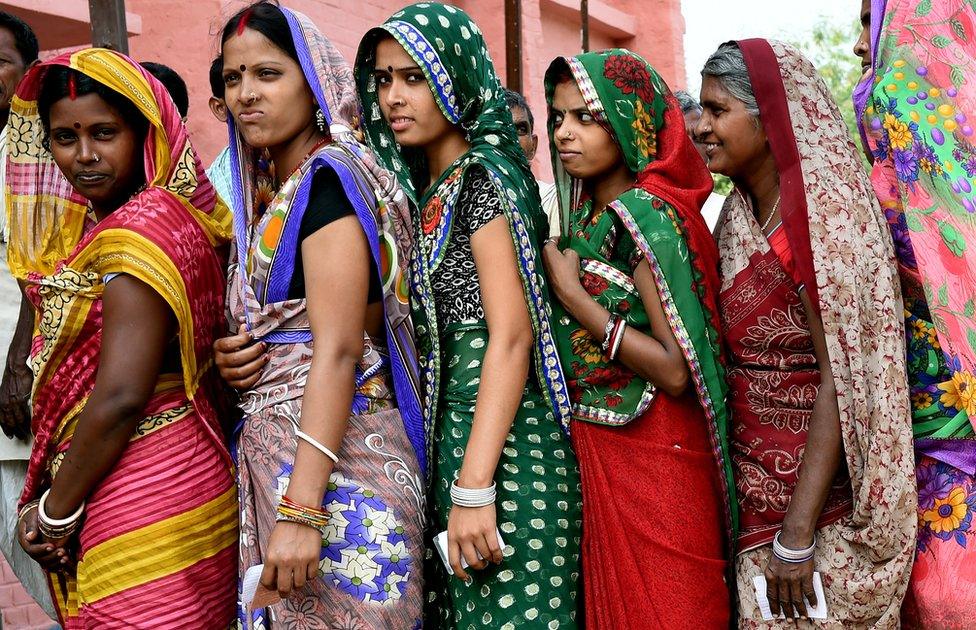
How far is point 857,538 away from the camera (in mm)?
2676

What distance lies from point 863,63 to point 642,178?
1.29m

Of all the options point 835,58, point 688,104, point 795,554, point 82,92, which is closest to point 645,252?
point 795,554

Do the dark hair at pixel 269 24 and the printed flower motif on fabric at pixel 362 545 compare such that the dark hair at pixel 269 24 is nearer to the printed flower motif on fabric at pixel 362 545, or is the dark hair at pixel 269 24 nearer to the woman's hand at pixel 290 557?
the printed flower motif on fabric at pixel 362 545

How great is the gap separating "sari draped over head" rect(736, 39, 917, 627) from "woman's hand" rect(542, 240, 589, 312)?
22.2 inches

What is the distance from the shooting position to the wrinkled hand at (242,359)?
2727mm

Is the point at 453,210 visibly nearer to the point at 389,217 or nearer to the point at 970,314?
the point at 389,217

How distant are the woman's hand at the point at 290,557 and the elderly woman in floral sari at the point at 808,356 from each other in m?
1.15

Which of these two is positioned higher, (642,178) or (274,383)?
(642,178)

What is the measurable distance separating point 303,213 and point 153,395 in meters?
0.65

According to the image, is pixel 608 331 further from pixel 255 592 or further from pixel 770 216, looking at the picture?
pixel 255 592

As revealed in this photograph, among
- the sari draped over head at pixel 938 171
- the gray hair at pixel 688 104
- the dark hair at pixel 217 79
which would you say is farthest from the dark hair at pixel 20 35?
the sari draped over head at pixel 938 171

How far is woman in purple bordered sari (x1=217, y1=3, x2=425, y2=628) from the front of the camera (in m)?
2.58

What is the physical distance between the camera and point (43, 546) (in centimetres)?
284

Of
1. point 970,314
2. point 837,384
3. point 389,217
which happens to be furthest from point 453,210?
point 970,314
